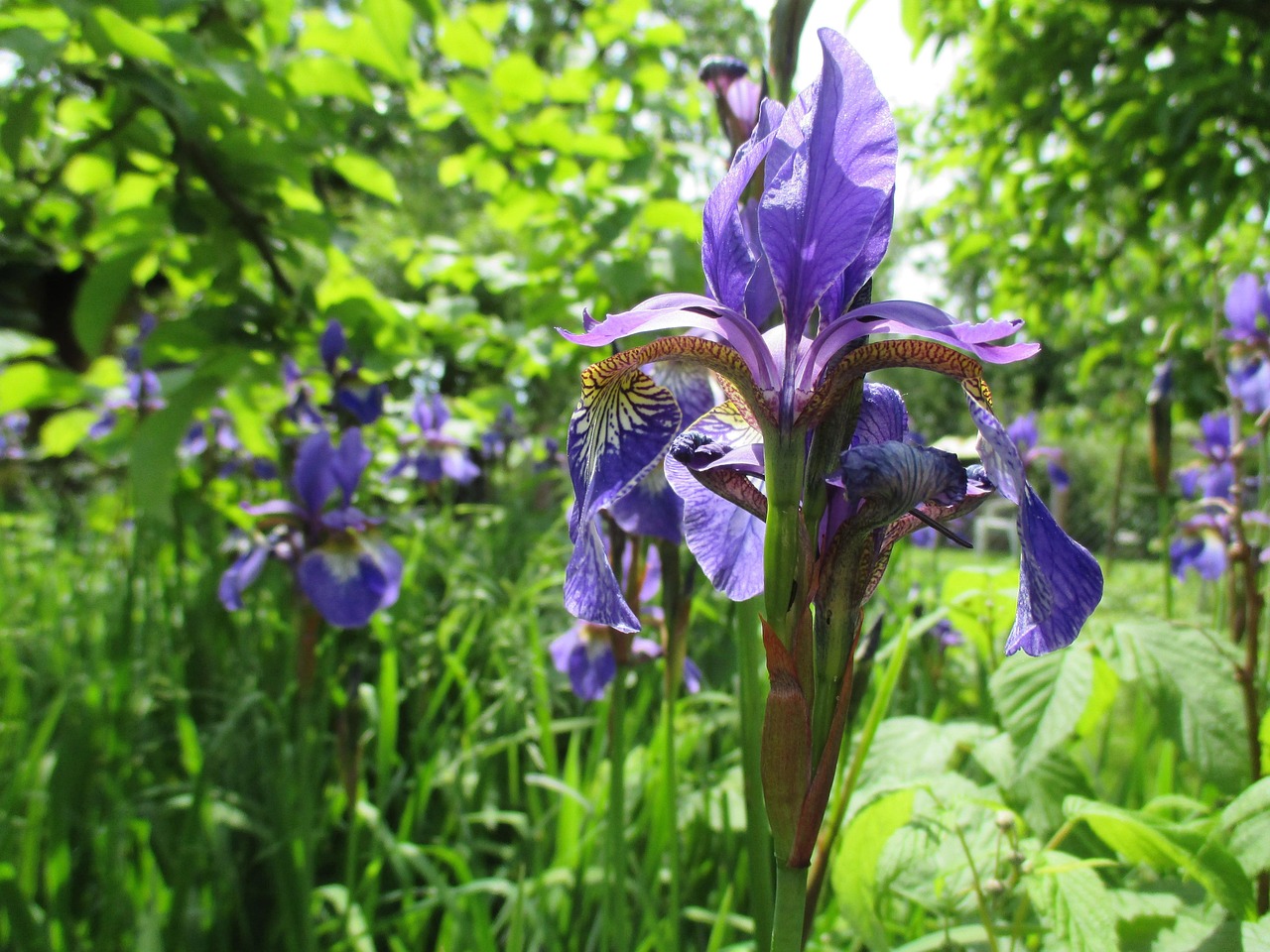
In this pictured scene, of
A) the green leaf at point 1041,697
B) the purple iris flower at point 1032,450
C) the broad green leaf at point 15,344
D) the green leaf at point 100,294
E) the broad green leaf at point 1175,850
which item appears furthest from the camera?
the purple iris flower at point 1032,450

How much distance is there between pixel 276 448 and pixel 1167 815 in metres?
2.69

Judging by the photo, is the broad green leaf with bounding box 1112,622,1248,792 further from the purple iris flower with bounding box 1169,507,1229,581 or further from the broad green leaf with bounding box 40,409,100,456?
the broad green leaf with bounding box 40,409,100,456

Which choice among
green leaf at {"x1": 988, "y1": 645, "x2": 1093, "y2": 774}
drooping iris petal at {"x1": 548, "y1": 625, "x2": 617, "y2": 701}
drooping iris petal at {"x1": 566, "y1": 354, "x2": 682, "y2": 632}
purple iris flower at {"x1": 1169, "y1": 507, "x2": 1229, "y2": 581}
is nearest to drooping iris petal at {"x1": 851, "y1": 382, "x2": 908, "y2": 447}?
drooping iris petal at {"x1": 566, "y1": 354, "x2": 682, "y2": 632}

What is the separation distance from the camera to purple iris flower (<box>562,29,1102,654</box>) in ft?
1.88

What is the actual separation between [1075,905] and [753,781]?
13.6 inches

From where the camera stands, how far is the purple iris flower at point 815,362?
573 mm

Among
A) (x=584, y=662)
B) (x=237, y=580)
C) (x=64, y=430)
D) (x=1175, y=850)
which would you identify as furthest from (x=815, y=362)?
(x=64, y=430)

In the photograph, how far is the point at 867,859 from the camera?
0.94 m

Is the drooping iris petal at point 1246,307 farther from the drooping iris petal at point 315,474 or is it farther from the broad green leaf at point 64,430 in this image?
the broad green leaf at point 64,430

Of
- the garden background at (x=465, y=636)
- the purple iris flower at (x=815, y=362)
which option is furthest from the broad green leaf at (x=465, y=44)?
the purple iris flower at (x=815, y=362)

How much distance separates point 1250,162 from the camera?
13.1 feet

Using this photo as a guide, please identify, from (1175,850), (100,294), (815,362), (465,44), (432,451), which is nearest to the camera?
(815,362)

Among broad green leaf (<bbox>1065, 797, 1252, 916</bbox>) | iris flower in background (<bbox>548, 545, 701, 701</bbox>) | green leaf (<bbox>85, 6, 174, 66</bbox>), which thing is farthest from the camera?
iris flower in background (<bbox>548, 545, 701, 701</bbox>)

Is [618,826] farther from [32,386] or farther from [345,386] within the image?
[32,386]
